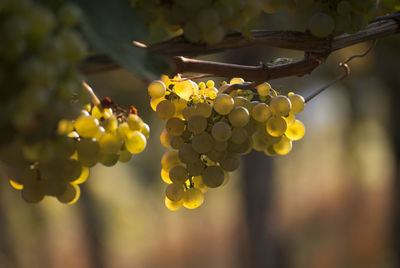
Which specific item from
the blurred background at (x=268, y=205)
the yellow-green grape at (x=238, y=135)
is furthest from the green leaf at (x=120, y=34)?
the yellow-green grape at (x=238, y=135)

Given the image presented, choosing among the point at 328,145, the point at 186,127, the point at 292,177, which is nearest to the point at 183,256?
the point at 292,177

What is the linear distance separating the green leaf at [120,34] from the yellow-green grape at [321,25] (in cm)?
14

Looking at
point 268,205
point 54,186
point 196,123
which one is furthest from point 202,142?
point 268,205

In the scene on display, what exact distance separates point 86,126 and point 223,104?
11 cm

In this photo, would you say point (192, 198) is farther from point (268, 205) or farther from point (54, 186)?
point (268, 205)

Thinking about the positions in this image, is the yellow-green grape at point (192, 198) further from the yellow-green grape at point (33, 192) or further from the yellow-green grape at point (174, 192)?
the yellow-green grape at point (33, 192)

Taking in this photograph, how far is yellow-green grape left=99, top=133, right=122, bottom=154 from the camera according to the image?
1.06 ft

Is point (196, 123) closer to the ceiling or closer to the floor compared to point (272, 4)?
closer to the floor

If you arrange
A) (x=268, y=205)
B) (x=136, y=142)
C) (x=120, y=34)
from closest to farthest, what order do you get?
(x=120, y=34), (x=136, y=142), (x=268, y=205)

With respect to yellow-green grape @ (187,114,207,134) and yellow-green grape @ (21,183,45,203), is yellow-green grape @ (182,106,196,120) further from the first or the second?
yellow-green grape @ (21,183,45,203)

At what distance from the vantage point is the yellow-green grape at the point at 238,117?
0.36m

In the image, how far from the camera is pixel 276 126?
38 cm

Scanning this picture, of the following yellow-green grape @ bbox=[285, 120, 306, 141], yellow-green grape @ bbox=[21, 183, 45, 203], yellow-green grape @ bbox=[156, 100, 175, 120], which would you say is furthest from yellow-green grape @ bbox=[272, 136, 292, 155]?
yellow-green grape @ bbox=[21, 183, 45, 203]

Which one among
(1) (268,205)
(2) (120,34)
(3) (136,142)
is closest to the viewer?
(2) (120,34)
